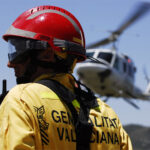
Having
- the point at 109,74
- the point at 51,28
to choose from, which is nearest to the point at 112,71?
the point at 109,74

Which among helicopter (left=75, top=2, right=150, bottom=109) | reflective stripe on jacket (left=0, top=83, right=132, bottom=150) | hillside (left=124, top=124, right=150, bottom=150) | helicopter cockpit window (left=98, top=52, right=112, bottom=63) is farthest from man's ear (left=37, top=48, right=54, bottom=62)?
hillside (left=124, top=124, right=150, bottom=150)

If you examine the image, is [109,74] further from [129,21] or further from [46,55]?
[46,55]

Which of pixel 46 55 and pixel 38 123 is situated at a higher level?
pixel 46 55

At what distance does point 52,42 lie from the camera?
2.38 m

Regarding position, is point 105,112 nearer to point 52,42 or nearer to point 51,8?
point 52,42

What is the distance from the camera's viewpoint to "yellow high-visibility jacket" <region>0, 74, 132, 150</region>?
196 cm

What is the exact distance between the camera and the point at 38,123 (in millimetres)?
2066

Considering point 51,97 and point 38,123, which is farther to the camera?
point 51,97

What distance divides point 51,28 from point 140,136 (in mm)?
92347

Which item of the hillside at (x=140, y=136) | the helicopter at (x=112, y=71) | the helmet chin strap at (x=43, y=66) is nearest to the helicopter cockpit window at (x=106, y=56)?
the helicopter at (x=112, y=71)

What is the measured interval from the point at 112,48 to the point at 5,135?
103 feet

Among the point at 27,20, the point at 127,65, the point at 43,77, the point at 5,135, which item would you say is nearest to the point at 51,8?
the point at 27,20

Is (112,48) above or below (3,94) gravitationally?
below

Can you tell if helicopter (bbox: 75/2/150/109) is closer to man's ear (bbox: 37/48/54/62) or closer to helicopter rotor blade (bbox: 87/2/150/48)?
helicopter rotor blade (bbox: 87/2/150/48)
